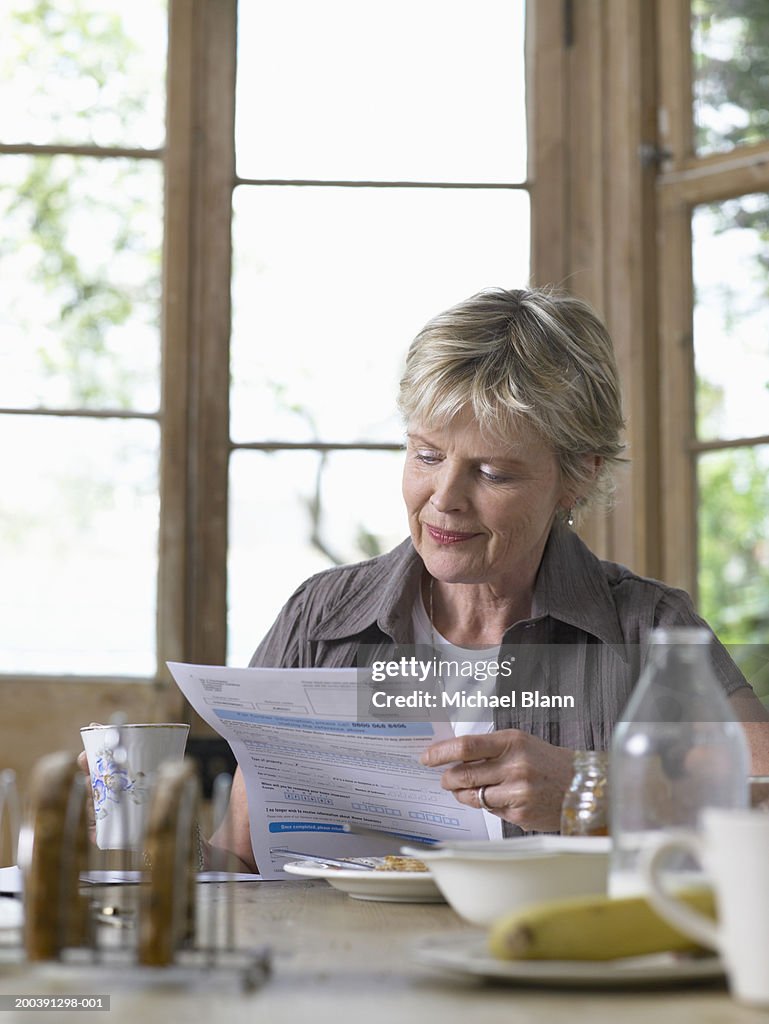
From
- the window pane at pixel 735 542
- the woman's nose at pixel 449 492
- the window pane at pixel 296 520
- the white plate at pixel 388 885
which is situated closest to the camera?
the white plate at pixel 388 885

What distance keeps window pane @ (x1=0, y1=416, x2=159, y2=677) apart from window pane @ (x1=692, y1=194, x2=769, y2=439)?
110 cm

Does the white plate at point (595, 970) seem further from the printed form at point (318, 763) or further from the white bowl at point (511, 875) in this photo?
the printed form at point (318, 763)

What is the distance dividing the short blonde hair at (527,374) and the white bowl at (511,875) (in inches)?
34.3

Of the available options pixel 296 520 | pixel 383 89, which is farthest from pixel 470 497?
pixel 383 89

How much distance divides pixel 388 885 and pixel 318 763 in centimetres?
23

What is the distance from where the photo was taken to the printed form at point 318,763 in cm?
130

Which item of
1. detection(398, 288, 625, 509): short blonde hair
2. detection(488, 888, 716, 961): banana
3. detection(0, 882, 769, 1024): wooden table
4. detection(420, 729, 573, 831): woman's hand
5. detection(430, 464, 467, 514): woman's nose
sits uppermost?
detection(398, 288, 625, 509): short blonde hair

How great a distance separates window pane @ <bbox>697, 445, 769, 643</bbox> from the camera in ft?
8.23

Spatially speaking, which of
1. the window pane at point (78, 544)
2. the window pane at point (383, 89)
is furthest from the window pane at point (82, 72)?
the window pane at point (78, 544)

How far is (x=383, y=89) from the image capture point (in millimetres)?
2791

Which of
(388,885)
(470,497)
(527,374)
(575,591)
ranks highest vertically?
(527,374)

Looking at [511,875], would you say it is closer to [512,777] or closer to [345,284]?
[512,777]

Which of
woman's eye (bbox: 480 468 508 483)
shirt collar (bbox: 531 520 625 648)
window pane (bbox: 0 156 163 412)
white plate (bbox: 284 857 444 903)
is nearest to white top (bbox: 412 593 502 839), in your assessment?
shirt collar (bbox: 531 520 625 648)

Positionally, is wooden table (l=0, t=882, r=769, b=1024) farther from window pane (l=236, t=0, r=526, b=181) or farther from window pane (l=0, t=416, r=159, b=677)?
window pane (l=236, t=0, r=526, b=181)
